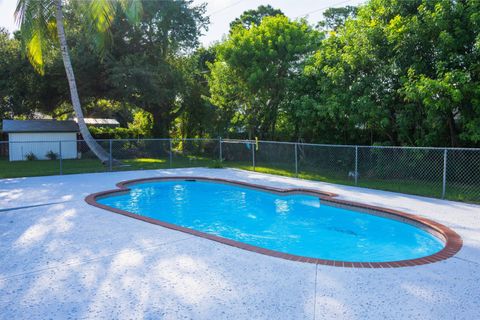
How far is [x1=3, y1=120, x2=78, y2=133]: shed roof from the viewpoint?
18516 mm

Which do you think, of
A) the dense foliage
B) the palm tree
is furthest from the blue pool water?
the palm tree

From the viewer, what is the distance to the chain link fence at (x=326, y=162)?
35.0 ft

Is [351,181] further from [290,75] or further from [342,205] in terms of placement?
[290,75]

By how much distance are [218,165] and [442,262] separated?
1155cm

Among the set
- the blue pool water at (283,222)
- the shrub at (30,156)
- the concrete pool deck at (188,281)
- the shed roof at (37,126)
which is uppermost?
the shed roof at (37,126)

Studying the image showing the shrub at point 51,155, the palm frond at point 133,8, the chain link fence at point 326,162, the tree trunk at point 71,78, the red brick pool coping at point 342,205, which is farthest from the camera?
the shrub at point 51,155

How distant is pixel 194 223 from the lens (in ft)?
25.2

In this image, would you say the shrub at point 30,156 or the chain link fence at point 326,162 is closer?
the chain link fence at point 326,162

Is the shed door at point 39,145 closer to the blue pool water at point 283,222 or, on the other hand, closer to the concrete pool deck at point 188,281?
the blue pool water at point 283,222

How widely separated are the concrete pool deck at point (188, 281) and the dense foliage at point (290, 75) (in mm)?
5455

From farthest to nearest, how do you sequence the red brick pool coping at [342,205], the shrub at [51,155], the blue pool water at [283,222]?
the shrub at [51,155]
the blue pool water at [283,222]
the red brick pool coping at [342,205]

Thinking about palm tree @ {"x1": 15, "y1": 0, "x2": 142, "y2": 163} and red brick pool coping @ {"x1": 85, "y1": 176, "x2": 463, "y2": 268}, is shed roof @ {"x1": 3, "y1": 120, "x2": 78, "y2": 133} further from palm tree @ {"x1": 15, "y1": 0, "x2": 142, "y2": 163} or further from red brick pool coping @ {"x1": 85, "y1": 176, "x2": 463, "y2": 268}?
red brick pool coping @ {"x1": 85, "y1": 176, "x2": 463, "y2": 268}

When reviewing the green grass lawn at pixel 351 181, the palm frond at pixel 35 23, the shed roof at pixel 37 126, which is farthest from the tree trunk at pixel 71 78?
the shed roof at pixel 37 126

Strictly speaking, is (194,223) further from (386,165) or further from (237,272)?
(386,165)
